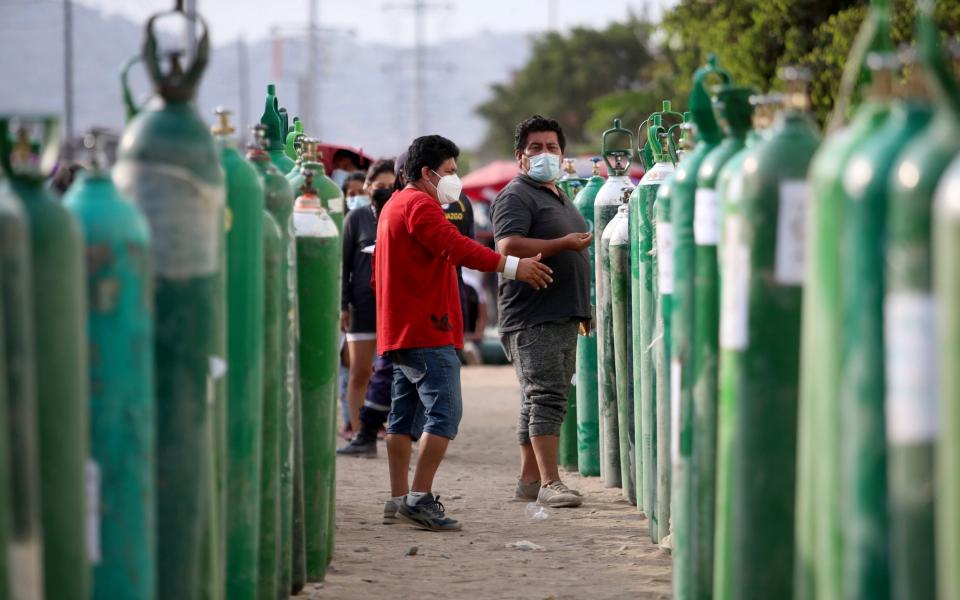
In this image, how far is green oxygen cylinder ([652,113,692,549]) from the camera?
521 cm

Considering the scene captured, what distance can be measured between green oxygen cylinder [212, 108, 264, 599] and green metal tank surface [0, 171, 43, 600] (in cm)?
130

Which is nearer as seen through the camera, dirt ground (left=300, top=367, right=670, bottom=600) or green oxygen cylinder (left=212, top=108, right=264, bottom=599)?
green oxygen cylinder (left=212, top=108, right=264, bottom=599)

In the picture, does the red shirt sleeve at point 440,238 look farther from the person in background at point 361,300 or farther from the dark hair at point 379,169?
the dark hair at point 379,169

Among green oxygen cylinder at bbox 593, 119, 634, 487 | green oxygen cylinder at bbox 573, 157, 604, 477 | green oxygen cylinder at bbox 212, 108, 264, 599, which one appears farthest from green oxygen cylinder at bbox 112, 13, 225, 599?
green oxygen cylinder at bbox 573, 157, 604, 477

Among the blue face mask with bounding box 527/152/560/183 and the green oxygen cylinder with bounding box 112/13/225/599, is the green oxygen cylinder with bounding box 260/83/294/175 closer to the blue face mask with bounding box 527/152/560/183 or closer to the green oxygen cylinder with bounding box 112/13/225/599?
the green oxygen cylinder with bounding box 112/13/225/599

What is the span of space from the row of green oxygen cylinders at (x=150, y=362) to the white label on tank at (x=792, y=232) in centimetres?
150

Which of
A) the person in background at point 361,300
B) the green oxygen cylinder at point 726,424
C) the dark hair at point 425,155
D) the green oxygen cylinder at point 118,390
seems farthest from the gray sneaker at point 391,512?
A: the green oxygen cylinder at point 118,390

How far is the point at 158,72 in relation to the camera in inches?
174

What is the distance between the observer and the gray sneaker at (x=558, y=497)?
809cm

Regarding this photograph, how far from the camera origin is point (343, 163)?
40.7 feet

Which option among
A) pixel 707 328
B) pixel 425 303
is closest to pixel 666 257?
pixel 707 328

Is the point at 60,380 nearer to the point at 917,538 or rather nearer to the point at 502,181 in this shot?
the point at 917,538

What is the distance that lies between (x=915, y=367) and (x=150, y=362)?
184cm

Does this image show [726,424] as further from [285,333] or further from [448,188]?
[448,188]
